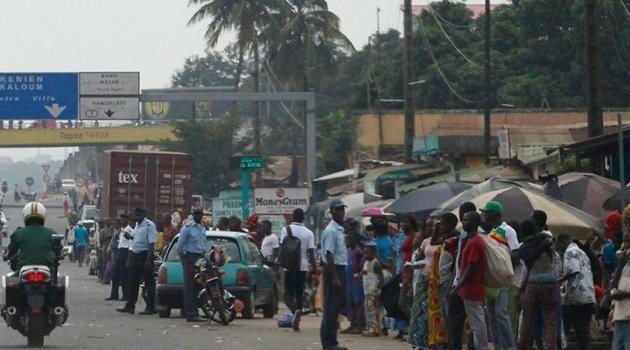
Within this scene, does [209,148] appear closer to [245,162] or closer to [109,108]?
[109,108]

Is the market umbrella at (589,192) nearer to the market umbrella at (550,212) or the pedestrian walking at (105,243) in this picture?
the market umbrella at (550,212)

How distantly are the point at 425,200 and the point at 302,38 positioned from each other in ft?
116

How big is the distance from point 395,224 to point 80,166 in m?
157

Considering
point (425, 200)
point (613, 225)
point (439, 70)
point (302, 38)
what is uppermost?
point (302, 38)

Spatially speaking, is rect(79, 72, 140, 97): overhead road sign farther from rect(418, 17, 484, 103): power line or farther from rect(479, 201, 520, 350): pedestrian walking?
rect(479, 201, 520, 350): pedestrian walking

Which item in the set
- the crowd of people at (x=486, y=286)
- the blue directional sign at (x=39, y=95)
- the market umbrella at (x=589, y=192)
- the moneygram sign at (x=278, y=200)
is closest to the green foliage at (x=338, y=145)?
the blue directional sign at (x=39, y=95)

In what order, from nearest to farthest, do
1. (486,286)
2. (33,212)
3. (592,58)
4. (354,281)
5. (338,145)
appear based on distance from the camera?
(486,286) → (33,212) → (354,281) → (592,58) → (338,145)

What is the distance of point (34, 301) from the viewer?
58.0 feet

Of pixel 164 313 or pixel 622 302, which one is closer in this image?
pixel 622 302

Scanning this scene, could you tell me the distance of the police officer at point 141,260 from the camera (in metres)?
25.1

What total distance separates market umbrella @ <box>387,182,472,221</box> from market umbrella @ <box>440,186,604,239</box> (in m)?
4.94

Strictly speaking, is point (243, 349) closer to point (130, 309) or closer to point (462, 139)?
point (130, 309)

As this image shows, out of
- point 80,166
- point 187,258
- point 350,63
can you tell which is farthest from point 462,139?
point 80,166

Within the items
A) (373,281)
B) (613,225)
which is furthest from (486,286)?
(373,281)
